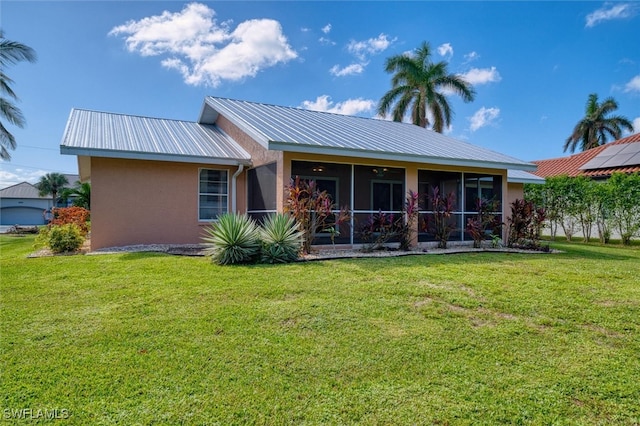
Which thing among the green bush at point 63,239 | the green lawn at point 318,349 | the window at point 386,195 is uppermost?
the window at point 386,195

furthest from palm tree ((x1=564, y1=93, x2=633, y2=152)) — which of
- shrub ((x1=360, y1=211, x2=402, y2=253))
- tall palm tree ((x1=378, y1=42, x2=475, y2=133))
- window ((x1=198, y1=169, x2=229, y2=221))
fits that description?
window ((x1=198, y1=169, x2=229, y2=221))

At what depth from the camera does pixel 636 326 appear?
447 centimetres

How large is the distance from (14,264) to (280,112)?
31.1ft

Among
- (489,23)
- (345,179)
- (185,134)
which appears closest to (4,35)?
(185,134)

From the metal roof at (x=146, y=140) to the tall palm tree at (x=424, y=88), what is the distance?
16446 mm

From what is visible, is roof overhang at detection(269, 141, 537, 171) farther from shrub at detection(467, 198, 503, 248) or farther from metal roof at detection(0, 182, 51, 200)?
metal roof at detection(0, 182, 51, 200)

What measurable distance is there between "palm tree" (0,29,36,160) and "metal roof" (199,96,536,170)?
40.9 feet

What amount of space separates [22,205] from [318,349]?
53242 millimetres

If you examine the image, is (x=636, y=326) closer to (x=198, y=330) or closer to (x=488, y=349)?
(x=488, y=349)

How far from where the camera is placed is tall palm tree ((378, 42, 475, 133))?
2628 centimetres

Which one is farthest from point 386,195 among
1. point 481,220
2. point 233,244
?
point 233,244

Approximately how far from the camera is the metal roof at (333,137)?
9609 millimetres

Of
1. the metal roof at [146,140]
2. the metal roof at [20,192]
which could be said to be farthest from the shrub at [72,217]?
the metal roof at [20,192]

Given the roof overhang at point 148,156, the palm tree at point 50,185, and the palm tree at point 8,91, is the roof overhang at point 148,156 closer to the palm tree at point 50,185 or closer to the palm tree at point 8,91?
the palm tree at point 8,91
